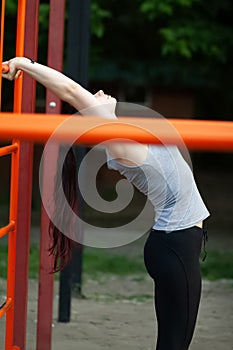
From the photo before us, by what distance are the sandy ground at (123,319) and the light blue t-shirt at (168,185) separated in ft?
7.12

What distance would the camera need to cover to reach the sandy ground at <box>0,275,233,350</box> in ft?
17.8

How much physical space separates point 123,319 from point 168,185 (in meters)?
3.12

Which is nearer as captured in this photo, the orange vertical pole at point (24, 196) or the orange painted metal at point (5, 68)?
the orange painted metal at point (5, 68)

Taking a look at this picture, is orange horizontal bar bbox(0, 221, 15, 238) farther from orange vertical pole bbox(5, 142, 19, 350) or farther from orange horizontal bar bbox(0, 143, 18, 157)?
orange horizontal bar bbox(0, 143, 18, 157)

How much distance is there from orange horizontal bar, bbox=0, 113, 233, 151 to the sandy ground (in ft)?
11.5

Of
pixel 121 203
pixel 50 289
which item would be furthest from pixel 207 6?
pixel 121 203

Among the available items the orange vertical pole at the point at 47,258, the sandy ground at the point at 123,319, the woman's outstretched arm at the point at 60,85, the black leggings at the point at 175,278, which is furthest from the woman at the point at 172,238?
the sandy ground at the point at 123,319

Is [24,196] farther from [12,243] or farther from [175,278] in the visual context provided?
[175,278]

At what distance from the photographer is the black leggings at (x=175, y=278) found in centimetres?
316

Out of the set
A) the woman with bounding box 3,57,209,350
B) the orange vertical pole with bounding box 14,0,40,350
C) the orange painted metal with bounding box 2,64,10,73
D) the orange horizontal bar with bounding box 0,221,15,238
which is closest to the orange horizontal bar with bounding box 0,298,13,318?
the orange horizontal bar with bounding box 0,221,15,238

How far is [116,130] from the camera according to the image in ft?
5.59

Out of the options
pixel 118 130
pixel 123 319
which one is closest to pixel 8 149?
pixel 118 130

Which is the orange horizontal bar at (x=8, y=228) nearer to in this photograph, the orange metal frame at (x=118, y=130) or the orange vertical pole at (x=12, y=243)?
the orange vertical pole at (x=12, y=243)

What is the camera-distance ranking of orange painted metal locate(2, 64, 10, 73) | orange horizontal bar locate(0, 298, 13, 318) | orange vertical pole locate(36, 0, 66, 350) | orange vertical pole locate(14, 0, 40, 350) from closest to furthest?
orange painted metal locate(2, 64, 10, 73) < orange horizontal bar locate(0, 298, 13, 318) < orange vertical pole locate(14, 0, 40, 350) < orange vertical pole locate(36, 0, 66, 350)
